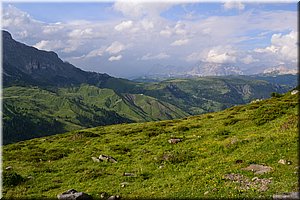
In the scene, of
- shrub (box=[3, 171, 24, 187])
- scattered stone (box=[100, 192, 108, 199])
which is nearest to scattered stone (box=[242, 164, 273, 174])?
scattered stone (box=[100, 192, 108, 199])

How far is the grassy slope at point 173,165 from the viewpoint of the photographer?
2011cm

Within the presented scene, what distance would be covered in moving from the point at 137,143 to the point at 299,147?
21773mm

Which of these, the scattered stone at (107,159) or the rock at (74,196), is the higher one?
the rock at (74,196)

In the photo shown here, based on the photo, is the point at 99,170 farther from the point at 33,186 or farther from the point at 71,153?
the point at 71,153

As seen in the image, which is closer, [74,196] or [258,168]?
[74,196]

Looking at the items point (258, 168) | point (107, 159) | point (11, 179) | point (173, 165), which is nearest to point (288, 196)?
point (258, 168)

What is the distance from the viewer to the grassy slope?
792 inches

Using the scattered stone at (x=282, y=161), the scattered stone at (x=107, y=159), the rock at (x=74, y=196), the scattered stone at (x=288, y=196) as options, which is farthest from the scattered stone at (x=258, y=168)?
A: the scattered stone at (x=107, y=159)

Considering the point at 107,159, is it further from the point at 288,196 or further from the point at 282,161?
the point at 288,196

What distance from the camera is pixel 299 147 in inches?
960

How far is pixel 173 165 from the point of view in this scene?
90.4 ft

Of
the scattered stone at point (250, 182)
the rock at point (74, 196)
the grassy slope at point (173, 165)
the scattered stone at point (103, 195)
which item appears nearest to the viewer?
the scattered stone at point (250, 182)

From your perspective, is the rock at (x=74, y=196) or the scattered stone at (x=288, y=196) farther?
the rock at (x=74, y=196)

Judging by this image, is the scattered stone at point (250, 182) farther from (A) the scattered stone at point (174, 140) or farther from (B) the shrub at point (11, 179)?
(B) the shrub at point (11, 179)
